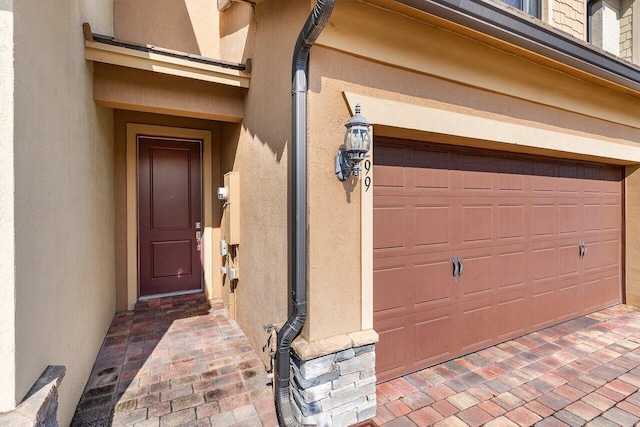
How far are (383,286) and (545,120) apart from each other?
8.79 feet

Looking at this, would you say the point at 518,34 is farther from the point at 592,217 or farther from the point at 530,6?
the point at 592,217

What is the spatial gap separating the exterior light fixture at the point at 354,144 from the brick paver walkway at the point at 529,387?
1988 millimetres

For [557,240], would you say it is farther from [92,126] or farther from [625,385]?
[92,126]

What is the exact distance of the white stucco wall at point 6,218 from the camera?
138 cm

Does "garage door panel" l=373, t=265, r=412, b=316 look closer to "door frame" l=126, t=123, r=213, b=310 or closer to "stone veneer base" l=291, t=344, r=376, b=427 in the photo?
"stone veneer base" l=291, t=344, r=376, b=427

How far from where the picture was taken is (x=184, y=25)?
4.53 meters

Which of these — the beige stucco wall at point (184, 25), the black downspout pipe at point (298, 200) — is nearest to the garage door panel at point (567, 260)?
the black downspout pipe at point (298, 200)

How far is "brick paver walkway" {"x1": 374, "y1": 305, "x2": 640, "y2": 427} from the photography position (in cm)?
247

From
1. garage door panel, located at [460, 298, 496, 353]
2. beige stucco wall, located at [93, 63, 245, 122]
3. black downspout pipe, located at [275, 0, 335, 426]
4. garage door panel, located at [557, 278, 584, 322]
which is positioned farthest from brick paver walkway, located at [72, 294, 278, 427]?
garage door panel, located at [557, 278, 584, 322]

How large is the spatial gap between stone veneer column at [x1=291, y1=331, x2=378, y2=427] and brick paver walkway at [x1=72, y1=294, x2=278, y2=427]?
1.31 ft

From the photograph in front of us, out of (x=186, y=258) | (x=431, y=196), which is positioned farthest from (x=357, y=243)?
(x=186, y=258)

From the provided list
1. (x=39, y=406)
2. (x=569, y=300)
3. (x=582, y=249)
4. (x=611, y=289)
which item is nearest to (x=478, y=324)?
(x=569, y=300)

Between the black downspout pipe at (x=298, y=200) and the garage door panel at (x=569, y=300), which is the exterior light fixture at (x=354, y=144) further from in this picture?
the garage door panel at (x=569, y=300)

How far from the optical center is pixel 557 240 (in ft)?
13.8
